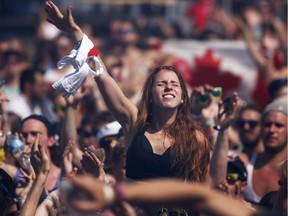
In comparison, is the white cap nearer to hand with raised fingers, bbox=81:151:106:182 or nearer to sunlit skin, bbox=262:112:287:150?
sunlit skin, bbox=262:112:287:150

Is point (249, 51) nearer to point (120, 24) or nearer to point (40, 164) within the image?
point (120, 24)

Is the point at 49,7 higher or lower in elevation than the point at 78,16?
lower

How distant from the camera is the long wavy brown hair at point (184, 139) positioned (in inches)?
303

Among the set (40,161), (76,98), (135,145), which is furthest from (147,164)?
(76,98)

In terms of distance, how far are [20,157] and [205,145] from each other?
1.60 meters

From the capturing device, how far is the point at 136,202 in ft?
17.6

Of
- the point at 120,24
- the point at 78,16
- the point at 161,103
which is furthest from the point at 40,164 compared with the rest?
the point at 78,16

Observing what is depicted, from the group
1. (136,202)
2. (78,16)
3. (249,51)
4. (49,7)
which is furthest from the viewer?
(78,16)

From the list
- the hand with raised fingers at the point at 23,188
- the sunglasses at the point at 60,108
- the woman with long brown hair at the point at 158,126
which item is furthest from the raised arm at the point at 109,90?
the sunglasses at the point at 60,108

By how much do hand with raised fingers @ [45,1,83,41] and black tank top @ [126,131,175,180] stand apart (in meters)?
0.88

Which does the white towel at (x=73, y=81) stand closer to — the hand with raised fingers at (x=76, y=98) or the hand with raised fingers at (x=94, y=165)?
the hand with raised fingers at (x=94, y=165)

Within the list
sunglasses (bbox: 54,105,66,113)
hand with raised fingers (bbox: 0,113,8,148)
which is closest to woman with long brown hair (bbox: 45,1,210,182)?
hand with raised fingers (bbox: 0,113,8,148)

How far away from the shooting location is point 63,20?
7.90 m

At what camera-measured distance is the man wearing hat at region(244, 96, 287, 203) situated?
9445 mm
